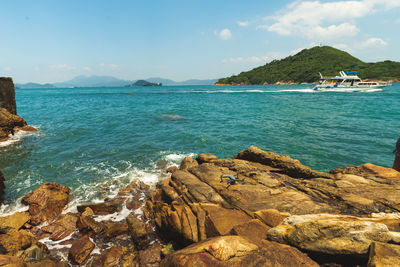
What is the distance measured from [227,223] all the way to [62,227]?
7628 mm

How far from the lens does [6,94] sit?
24.3 metres


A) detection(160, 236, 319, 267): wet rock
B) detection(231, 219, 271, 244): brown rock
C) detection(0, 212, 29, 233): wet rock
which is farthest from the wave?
detection(231, 219, 271, 244): brown rock

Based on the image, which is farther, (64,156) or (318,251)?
(64,156)

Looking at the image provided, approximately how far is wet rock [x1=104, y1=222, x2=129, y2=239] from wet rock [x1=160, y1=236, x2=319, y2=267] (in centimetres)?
450

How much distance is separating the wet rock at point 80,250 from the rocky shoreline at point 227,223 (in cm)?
3

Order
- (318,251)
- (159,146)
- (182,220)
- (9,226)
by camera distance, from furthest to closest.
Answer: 1. (159,146)
2. (9,226)
3. (182,220)
4. (318,251)

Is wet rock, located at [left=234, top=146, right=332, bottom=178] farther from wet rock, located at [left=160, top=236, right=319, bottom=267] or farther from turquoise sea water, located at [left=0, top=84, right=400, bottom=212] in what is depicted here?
wet rock, located at [left=160, top=236, right=319, bottom=267]

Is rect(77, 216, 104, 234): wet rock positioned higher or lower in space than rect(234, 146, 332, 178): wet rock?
lower

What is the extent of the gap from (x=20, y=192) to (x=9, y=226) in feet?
13.9

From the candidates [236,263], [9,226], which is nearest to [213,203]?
[236,263]

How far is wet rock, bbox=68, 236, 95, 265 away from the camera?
6606 millimetres

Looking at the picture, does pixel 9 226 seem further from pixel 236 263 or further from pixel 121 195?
pixel 236 263

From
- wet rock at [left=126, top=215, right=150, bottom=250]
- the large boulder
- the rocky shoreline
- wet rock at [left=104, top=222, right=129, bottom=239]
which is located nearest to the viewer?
the rocky shoreline

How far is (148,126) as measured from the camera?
26547 mm
